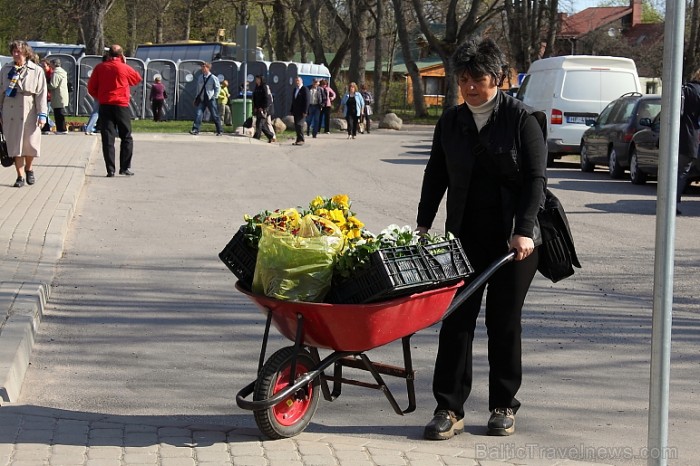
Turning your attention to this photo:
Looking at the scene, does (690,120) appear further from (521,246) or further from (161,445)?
(161,445)

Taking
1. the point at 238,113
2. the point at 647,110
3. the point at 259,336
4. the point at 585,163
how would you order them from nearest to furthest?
the point at 259,336, the point at 647,110, the point at 585,163, the point at 238,113

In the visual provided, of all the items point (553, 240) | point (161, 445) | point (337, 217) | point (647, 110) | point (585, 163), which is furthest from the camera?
point (585, 163)

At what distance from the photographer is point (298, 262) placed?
4.89 meters

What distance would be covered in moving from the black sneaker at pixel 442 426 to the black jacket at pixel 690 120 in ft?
33.1

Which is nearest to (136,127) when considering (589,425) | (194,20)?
(589,425)

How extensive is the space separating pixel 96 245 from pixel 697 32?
40007 millimetres

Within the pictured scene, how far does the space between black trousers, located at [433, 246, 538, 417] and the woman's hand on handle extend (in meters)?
0.19

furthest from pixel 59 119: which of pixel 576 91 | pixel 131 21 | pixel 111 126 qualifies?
pixel 131 21

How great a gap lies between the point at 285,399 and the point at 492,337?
3.44 ft

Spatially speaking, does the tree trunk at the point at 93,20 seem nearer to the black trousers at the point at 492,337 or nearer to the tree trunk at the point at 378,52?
the tree trunk at the point at 378,52

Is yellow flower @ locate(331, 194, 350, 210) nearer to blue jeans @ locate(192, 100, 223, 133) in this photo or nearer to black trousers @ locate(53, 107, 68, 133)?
black trousers @ locate(53, 107, 68, 133)

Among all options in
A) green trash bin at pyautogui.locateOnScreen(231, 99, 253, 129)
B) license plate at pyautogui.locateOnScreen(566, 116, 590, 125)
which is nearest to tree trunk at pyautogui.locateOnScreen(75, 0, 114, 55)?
green trash bin at pyautogui.locateOnScreen(231, 99, 253, 129)

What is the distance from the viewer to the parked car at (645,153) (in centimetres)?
1794

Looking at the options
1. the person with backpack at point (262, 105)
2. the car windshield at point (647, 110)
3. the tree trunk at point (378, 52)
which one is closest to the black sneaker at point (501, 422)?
the car windshield at point (647, 110)
